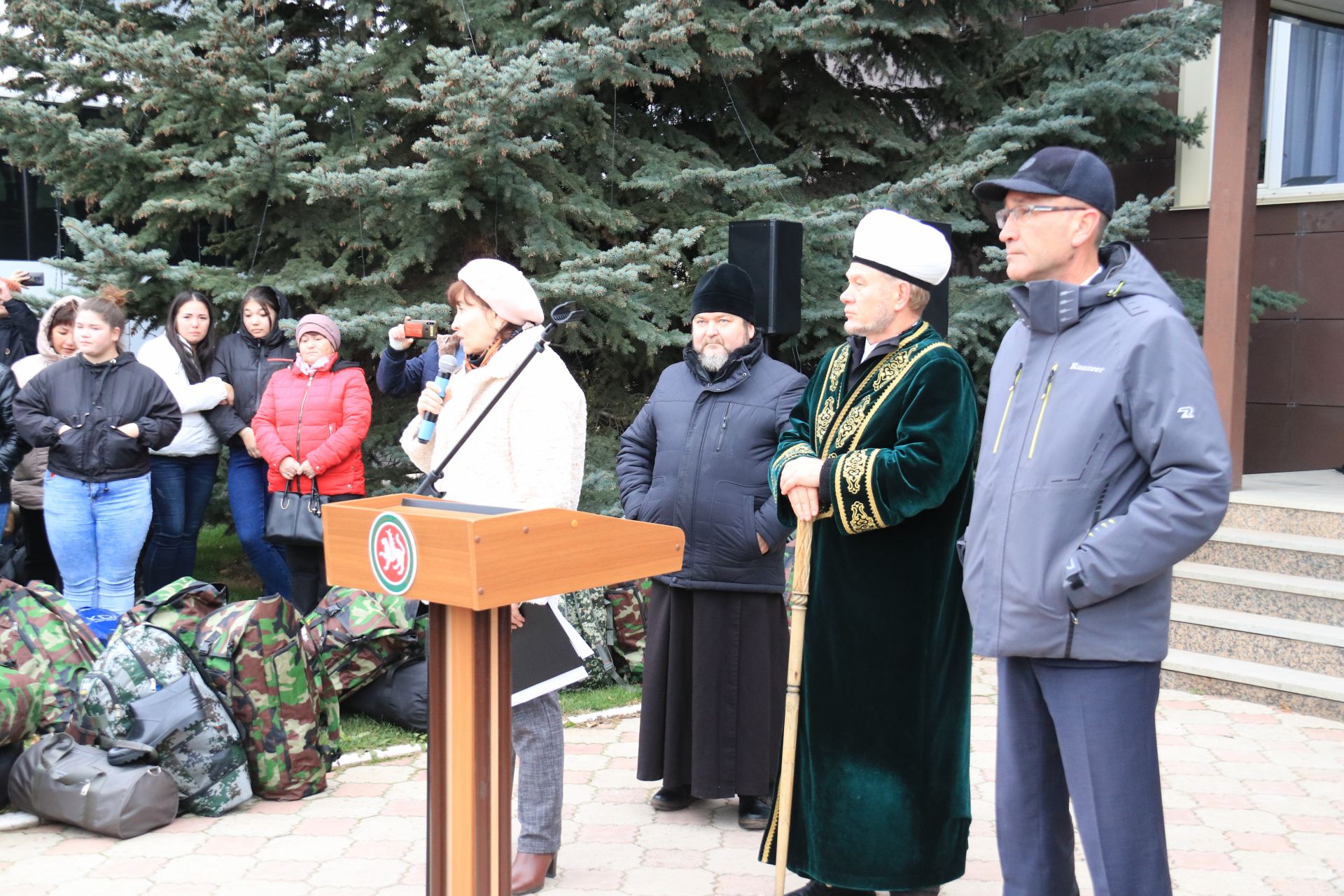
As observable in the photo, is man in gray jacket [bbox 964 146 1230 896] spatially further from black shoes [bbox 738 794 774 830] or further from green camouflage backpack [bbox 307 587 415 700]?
green camouflage backpack [bbox 307 587 415 700]

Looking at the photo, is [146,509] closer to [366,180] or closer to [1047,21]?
[366,180]

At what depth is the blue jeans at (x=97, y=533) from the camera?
19.8 ft

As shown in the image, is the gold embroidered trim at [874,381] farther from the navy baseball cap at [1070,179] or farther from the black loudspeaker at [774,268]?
the black loudspeaker at [774,268]

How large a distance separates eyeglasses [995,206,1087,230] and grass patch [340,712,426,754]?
11.3ft

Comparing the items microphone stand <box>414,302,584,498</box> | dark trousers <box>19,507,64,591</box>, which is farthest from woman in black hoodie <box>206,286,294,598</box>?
microphone stand <box>414,302,584,498</box>

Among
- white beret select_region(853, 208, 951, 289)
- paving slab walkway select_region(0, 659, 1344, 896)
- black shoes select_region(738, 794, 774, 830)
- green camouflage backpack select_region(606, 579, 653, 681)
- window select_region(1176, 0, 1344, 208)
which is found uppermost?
window select_region(1176, 0, 1344, 208)

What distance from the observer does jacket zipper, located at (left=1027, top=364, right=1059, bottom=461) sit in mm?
2760

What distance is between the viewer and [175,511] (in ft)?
21.8

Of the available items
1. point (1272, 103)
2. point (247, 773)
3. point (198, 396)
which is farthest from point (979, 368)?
point (247, 773)

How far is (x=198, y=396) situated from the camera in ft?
21.4

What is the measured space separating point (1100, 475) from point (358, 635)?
3.55 metres

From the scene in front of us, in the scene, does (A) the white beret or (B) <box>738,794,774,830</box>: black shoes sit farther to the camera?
(B) <box>738,794,774,830</box>: black shoes

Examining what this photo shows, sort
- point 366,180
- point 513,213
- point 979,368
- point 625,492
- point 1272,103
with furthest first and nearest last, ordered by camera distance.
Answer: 1. point 1272,103
2. point 979,368
3. point 513,213
4. point 366,180
5. point 625,492

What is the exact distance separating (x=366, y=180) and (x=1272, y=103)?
7.03 m
